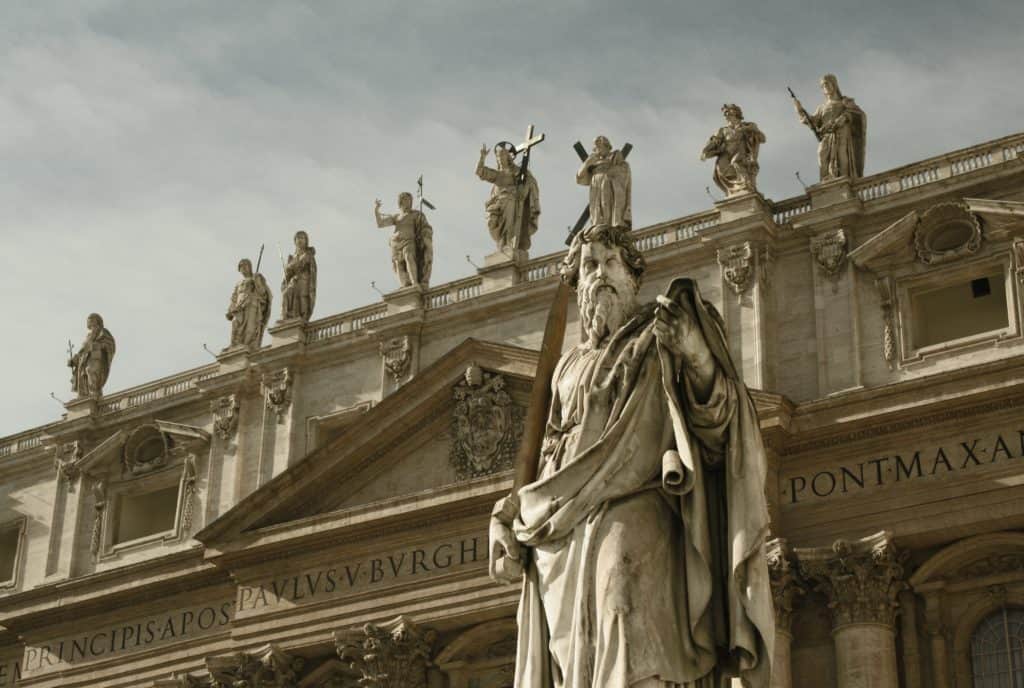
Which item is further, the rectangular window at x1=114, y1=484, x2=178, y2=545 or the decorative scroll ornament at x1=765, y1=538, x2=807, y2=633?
the rectangular window at x1=114, y1=484, x2=178, y2=545

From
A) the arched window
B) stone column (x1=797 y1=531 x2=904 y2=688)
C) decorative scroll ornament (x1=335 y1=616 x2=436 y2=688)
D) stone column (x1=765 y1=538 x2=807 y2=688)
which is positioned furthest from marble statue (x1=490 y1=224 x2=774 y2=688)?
decorative scroll ornament (x1=335 y1=616 x2=436 y2=688)

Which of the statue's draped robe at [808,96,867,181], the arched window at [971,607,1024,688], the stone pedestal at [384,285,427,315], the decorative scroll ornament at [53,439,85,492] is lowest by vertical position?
the arched window at [971,607,1024,688]

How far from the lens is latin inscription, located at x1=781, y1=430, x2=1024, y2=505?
75.3 feet

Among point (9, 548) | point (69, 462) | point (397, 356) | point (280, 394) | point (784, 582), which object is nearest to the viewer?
point (784, 582)

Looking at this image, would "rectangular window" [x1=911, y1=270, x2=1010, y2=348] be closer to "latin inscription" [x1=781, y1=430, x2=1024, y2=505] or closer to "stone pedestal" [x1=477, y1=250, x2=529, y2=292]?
"latin inscription" [x1=781, y1=430, x2=1024, y2=505]

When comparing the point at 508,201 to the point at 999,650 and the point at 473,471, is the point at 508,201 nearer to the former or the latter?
the point at 473,471

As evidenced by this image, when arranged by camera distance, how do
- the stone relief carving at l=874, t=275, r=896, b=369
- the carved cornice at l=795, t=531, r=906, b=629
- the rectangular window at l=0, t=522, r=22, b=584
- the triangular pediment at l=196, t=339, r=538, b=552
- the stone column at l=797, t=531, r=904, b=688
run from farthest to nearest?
the rectangular window at l=0, t=522, r=22, b=584 → the triangular pediment at l=196, t=339, r=538, b=552 → the stone relief carving at l=874, t=275, r=896, b=369 → the carved cornice at l=795, t=531, r=906, b=629 → the stone column at l=797, t=531, r=904, b=688

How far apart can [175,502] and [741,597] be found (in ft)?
85.7

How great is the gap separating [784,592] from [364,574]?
6635mm

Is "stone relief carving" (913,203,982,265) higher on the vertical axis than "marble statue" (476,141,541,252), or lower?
lower

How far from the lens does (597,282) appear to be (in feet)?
22.7

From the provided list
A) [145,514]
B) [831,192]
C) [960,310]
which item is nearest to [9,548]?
[145,514]

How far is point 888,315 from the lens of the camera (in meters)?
24.6

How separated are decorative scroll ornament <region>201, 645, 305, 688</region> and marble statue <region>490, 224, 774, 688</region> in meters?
21.2
